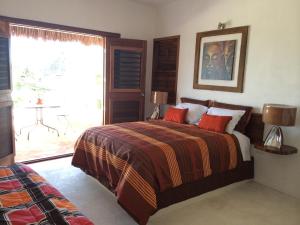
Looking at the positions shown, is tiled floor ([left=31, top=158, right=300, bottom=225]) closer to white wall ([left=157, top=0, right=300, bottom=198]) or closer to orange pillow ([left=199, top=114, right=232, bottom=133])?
white wall ([left=157, top=0, right=300, bottom=198])

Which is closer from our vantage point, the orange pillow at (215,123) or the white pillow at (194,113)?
the orange pillow at (215,123)

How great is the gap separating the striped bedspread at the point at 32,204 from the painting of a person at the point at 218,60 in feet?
10.0

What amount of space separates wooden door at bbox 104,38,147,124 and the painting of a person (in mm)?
1274

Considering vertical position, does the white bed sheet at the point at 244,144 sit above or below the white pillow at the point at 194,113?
below

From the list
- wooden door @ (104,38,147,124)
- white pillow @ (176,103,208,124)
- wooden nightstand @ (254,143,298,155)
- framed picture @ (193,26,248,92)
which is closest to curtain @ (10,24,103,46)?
wooden door @ (104,38,147,124)

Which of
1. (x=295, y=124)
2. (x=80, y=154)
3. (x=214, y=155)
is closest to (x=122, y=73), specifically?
(x=80, y=154)

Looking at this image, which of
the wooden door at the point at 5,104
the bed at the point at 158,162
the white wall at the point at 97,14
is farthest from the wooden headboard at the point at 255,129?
the wooden door at the point at 5,104

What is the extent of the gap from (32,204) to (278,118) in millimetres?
2594

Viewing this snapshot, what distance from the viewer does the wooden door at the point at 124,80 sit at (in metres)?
4.49

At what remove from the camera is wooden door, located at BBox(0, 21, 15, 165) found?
10.8ft

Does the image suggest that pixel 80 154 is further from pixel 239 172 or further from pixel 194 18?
pixel 194 18

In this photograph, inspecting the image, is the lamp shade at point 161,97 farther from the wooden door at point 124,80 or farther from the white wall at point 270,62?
the white wall at point 270,62

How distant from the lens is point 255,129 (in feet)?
11.1

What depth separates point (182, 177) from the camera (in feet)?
8.29
